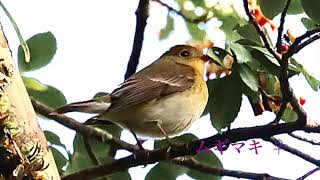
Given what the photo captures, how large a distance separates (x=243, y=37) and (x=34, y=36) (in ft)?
1.95

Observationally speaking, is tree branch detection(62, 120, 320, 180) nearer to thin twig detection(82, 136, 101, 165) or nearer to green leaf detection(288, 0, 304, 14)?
thin twig detection(82, 136, 101, 165)

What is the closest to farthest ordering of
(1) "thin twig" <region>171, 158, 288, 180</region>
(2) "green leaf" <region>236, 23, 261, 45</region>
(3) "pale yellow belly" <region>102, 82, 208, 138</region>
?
(2) "green leaf" <region>236, 23, 261, 45</region>
(1) "thin twig" <region>171, 158, 288, 180</region>
(3) "pale yellow belly" <region>102, 82, 208, 138</region>

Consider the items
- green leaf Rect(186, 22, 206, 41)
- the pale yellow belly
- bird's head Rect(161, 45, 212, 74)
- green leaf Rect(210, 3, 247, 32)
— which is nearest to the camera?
green leaf Rect(210, 3, 247, 32)

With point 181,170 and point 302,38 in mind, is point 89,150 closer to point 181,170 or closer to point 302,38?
point 181,170

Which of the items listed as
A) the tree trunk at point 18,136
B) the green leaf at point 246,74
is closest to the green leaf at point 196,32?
the green leaf at point 246,74

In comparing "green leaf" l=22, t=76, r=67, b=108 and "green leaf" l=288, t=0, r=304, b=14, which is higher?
"green leaf" l=288, t=0, r=304, b=14

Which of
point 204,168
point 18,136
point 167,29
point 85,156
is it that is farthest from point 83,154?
point 18,136

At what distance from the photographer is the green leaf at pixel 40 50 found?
185 centimetres

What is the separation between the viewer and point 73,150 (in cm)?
185

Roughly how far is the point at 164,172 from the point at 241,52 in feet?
1.46

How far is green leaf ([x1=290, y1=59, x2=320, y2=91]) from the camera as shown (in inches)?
58.8

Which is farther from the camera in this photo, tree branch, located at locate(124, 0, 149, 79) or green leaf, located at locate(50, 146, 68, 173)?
tree branch, located at locate(124, 0, 149, 79)

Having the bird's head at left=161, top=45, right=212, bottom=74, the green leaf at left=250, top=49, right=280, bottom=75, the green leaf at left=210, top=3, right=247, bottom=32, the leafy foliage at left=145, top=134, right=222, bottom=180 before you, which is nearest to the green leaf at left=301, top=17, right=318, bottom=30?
the green leaf at left=250, top=49, right=280, bottom=75

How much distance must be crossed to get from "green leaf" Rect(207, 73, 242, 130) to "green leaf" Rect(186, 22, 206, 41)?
0.56 m
